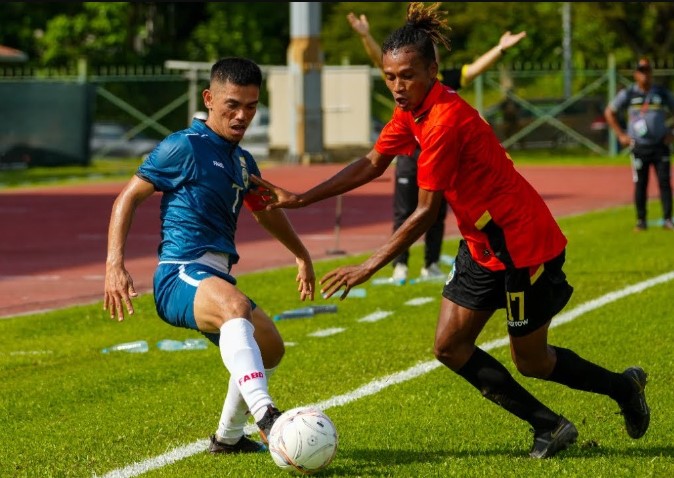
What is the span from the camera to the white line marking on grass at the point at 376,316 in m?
12.5

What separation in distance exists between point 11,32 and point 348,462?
189ft

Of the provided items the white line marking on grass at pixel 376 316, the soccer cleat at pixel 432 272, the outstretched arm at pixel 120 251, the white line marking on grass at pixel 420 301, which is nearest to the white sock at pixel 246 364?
the outstretched arm at pixel 120 251

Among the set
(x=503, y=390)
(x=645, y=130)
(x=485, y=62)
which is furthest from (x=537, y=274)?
(x=645, y=130)

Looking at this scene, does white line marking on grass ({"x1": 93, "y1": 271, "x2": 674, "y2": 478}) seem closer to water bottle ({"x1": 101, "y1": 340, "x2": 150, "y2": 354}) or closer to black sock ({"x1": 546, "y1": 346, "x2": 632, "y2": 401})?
black sock ({"x1": 546, "y1": 346, "x2": 632, "y2": 401})

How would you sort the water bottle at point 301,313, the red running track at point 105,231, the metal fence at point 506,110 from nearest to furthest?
A: the water bottle at point 301,313, the red running track at point 105,231, the metal fence at point 506,110

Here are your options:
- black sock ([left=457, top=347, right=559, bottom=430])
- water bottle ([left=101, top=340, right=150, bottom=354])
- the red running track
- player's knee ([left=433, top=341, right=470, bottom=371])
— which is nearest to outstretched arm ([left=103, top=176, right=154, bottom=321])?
player's knee ([left=433, top=341, right=470, bottom=371])

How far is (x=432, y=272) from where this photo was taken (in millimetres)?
15188

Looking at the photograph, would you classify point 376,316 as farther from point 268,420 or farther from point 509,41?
point 268,420

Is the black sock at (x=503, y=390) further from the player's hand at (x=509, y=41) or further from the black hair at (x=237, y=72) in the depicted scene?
the player's hand at (x=509, y=41)

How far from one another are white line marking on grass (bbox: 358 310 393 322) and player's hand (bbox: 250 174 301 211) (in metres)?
5.12

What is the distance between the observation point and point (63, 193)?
99.5ft

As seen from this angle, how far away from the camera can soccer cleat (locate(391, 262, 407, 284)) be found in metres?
14.8

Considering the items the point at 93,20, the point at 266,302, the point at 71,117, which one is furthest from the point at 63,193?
the point at 93,20

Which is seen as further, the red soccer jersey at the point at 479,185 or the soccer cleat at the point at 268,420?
the red soccer jersey at the point at 479,185
